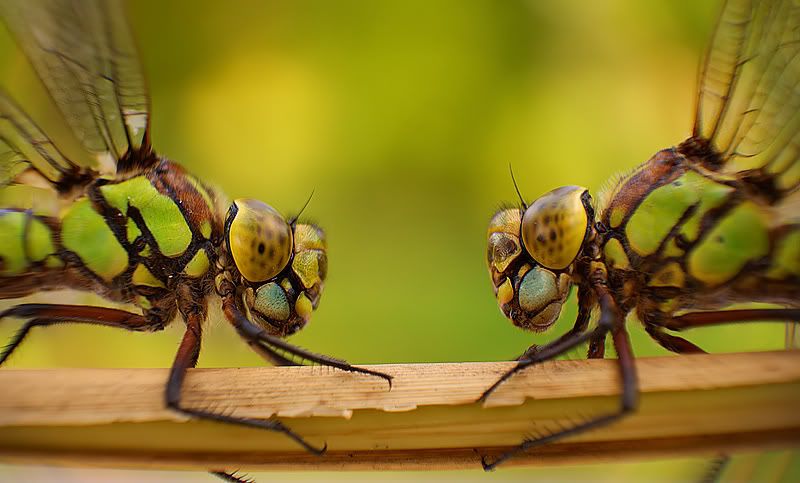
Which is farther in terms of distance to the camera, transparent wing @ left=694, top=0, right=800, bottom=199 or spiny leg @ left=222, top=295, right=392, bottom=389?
transparent wing @ left=694, top=0, right=800, bottom=199

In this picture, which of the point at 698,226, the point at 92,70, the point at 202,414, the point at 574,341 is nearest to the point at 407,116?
the point at 92,70

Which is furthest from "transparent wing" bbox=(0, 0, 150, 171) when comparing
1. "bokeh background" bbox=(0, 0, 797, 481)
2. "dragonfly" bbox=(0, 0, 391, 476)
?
"bokeh background" bbox=(0, 0, 797, 481)

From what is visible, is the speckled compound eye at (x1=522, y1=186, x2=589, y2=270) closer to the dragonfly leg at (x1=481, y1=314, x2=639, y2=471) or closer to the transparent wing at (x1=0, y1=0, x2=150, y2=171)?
the dragonfly leg at (x1=481, y1=314, x2=639, y2=471)

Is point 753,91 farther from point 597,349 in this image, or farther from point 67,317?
point 67,317

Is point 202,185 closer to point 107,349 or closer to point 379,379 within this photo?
point 379,379

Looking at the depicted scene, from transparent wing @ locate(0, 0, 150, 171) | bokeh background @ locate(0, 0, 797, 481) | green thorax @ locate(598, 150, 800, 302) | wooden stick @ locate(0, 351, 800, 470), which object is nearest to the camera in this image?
wooden stick @ locate(0, 351, 800, 470)

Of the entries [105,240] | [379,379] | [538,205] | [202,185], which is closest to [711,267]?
[538,205]

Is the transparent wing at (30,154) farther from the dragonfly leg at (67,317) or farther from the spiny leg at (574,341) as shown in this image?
the spiny leg at (574,341)
